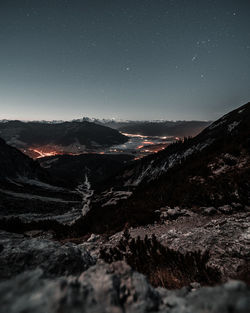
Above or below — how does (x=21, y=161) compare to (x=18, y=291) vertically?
below

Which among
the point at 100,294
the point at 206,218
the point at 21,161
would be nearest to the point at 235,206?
the point at 206,218

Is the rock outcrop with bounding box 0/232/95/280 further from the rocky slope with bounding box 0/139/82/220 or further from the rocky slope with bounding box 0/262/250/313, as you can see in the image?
the rocky slope with bounding box 0/139/82/220

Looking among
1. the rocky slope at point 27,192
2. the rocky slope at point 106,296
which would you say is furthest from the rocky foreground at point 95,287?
the rocky slope at point 27,192

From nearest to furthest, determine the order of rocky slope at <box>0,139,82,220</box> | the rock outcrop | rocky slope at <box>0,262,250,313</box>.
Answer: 1. rocky slope at <box>0,262,250,313</box>
2. the rock outcrop
3. rocky slope at <box>0,139,82,220</box>

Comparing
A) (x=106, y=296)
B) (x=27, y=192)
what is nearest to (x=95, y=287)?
(x=106, y=296)

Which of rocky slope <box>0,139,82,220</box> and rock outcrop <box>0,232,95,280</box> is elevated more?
rock outcrop <box>0,232,95,280</box>

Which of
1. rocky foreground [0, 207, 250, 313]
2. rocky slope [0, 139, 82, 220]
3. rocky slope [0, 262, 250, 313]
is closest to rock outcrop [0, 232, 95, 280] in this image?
rocky foreground [0, 207, 250, 313]

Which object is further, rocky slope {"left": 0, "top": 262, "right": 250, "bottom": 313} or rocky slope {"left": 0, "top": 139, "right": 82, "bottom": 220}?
rocky slope {"left": 0, "top": 139, "right": 82, "bottom": 220}

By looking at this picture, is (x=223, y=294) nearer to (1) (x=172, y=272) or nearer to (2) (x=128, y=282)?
(2) (x=128, y=282)

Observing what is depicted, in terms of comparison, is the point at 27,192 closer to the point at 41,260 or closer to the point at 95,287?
the point at 41,260

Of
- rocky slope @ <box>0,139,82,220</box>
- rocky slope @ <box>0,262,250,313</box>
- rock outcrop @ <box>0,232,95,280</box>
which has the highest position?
rocky slope @ <box>0,262,250,313</box>

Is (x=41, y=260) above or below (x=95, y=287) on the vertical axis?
below
